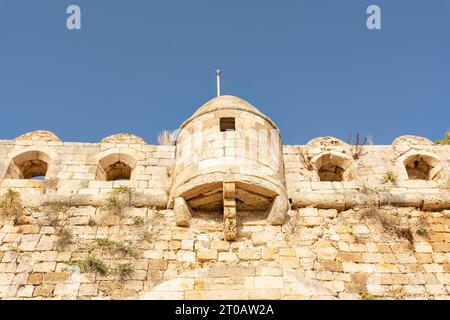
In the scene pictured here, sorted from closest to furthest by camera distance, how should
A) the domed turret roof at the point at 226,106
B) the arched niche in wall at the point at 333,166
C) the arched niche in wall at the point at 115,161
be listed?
the domed turret roof at the point at 226,106, the arched niche in wall at the point at 115,161, the arched niche in wall at the point at 333,166

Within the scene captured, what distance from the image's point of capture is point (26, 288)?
26.1 feet

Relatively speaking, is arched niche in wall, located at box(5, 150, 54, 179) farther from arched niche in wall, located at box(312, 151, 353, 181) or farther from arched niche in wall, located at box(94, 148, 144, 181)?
arched niche in wall, located at box(312, 151, 353, 181)

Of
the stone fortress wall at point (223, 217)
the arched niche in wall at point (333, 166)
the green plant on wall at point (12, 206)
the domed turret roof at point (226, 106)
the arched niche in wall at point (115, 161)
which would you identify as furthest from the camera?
the arched niche in wall at point (333, 166)

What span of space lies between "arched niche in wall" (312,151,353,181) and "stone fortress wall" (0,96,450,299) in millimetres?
28

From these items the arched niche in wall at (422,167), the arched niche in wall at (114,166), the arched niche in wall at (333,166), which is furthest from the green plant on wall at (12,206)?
the arched niche in wall at (422,167)

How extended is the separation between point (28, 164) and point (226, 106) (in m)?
4.15

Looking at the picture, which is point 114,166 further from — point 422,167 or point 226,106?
point 422,167

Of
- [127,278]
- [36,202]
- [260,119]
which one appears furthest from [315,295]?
[36,202]

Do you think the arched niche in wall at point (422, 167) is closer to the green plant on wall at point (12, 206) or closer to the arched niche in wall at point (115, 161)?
the arched niche in wall at point (115, 161)

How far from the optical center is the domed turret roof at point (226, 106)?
10.2m

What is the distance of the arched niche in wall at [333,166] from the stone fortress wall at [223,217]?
1.1 inches

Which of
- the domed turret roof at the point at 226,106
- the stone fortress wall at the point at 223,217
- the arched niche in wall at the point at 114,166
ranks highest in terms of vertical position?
the domed turret roof at the point at 226,106

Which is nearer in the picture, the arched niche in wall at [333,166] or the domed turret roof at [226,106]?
the domed turret roof at [226,106]
